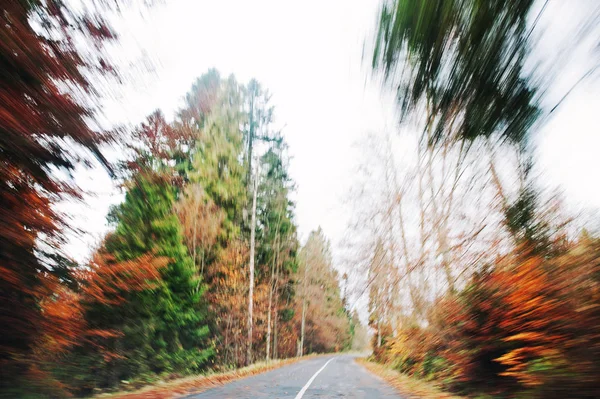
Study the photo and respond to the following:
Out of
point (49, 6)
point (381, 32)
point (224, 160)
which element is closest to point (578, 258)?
point (381, 32)

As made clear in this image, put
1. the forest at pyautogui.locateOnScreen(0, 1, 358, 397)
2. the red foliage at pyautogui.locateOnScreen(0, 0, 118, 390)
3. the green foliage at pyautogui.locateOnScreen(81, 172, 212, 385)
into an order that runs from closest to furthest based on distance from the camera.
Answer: the red foliage at pyautogui.locateOnScreen(0, 0, 118, 390), the forest at pyautogui.locateOnScreen(0, 1, 358, 397), the green foliage at pyautogui.locateOnScreen(81, 172, 212, 385)

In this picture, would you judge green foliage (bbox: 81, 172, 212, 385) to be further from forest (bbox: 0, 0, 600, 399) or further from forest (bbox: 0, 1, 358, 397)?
forest (bbox: 0, 0, 600, 399)

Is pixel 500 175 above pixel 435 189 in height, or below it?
below

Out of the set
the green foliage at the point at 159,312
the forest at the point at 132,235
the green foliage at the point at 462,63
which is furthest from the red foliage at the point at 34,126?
the green foliage at the point at 159,312

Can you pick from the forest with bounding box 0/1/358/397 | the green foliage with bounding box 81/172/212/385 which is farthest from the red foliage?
the green foliage with bounding box 81/172/212/385

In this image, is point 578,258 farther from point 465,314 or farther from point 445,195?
point 465,314

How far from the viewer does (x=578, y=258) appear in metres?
3.81

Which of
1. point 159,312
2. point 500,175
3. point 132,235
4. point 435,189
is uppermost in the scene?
point 132,235

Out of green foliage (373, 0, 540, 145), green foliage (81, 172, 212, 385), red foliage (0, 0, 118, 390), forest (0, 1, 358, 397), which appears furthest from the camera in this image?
green foliage (81, 172, 212, 385)

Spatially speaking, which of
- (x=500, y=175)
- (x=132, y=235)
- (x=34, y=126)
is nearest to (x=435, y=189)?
(x=500, y=175)

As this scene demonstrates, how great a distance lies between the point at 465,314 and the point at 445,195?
13.2 ft

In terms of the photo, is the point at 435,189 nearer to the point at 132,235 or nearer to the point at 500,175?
the point at 500,175

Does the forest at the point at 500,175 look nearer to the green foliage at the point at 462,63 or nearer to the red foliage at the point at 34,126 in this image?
the green foliage at the point at 462,63

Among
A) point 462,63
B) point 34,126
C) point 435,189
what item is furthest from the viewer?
point 435,189
